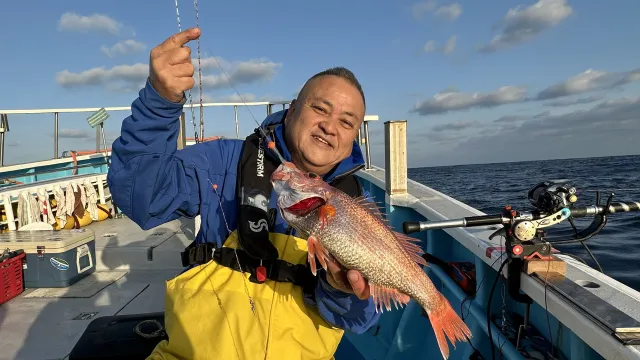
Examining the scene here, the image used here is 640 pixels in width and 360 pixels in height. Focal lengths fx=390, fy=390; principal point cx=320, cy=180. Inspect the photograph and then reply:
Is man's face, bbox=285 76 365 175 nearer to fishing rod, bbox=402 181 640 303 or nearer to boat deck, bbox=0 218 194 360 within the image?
fishing rod, bbox=402 181 640 303

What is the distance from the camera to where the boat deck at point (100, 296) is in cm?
442

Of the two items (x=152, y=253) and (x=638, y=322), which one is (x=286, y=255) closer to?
(x=638, y=322)

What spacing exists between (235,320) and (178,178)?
102cm

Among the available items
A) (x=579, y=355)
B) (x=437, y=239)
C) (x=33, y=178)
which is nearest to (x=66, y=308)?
(x=437, y=239)

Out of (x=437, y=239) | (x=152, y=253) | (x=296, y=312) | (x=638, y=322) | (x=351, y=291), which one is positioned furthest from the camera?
(x=152, y=253)

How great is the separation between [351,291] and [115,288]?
482 cm

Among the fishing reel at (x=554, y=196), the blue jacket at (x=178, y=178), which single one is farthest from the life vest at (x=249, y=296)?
the fishing reel at (x=554, y=196)

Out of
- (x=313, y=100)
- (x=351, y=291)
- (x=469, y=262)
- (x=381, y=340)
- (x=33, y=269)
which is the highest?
(x=313, y=100)

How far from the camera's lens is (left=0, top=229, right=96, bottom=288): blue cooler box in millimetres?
5789

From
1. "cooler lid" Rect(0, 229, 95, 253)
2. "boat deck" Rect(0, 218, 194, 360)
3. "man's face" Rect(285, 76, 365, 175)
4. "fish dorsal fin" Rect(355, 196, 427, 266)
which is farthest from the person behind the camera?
"cooler lid" Rect(0, 229, 95, 253)

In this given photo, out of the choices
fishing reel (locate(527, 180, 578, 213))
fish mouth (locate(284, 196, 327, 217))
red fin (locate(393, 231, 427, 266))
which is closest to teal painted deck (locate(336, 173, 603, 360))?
fishing reel (locate(527, 180, 578, 213))

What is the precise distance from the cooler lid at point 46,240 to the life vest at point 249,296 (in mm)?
4143

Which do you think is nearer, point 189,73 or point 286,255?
A: point 189,73

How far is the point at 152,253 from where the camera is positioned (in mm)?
6637
